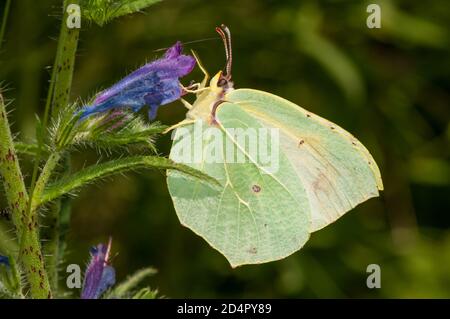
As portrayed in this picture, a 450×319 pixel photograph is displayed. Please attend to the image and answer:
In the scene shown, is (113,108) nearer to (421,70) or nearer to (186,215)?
(186,215)

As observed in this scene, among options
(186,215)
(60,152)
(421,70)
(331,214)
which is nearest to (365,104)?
(421,70)

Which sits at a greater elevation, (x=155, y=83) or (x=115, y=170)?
(x=155, y=83)

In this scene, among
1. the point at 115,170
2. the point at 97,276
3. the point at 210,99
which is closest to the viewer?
the point at 115,170

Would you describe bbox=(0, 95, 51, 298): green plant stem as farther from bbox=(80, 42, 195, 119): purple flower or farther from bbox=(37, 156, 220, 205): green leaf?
bbox=(80, 42, 195, 119): purple flower

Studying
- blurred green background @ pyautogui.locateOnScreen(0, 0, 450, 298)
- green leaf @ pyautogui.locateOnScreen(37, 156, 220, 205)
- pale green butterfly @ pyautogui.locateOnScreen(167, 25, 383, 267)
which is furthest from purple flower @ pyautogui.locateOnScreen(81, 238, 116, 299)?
blurred green background @ pyautogui.locateOnScreen(0, 0, 450, 298)

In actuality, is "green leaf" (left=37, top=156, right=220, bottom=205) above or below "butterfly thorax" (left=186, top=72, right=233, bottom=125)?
below

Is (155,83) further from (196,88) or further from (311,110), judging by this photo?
(311,110)

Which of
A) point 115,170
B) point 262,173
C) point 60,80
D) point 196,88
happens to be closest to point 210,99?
point 196,88
